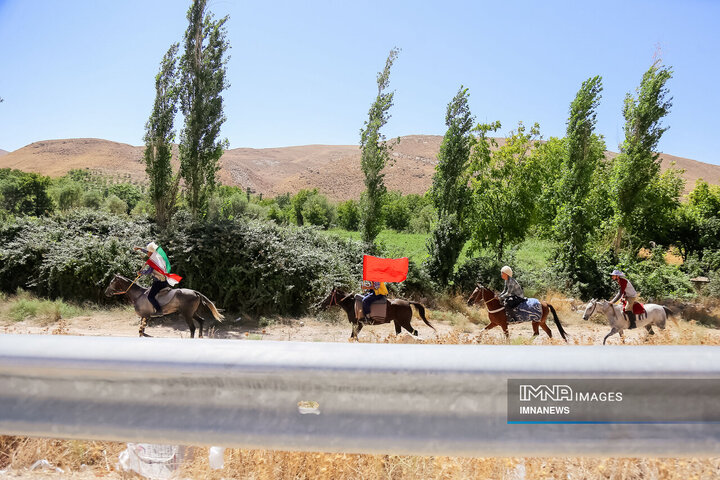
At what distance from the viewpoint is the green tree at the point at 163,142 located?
17.0 meters

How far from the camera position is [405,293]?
16.3m

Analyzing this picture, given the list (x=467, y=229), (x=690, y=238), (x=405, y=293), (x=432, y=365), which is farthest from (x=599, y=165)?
(x=432, y=365)

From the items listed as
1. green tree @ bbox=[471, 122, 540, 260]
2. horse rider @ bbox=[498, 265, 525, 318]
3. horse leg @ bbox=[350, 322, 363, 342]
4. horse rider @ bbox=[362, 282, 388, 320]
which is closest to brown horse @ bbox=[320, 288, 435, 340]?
horse leg @ bbox=[350, 322, 363, 342]

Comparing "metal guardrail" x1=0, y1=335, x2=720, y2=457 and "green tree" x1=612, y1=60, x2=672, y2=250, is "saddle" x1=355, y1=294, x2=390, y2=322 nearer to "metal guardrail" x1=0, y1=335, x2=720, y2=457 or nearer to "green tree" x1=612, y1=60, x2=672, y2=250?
"metal guardrail" x1=0, y1=335, x2=720, y2=457

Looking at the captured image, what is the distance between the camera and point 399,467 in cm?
272

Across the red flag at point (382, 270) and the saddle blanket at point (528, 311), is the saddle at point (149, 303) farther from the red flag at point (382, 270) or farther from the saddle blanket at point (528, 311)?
the saddle blanket at point (528, 311)

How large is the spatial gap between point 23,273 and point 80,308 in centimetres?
362

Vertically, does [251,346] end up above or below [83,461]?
above

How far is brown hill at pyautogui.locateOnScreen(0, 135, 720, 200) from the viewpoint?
12975 cm

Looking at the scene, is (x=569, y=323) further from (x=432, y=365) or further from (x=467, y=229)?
(x=432, y=365)

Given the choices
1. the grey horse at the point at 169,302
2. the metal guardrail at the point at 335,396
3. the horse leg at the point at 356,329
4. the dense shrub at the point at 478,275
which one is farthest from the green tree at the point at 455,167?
the metal guardrail at the point at 335,396

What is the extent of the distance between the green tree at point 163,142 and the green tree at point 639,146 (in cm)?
1710

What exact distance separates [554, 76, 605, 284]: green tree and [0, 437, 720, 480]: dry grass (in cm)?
1649

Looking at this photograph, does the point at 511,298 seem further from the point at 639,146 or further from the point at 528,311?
the point at 639,146
